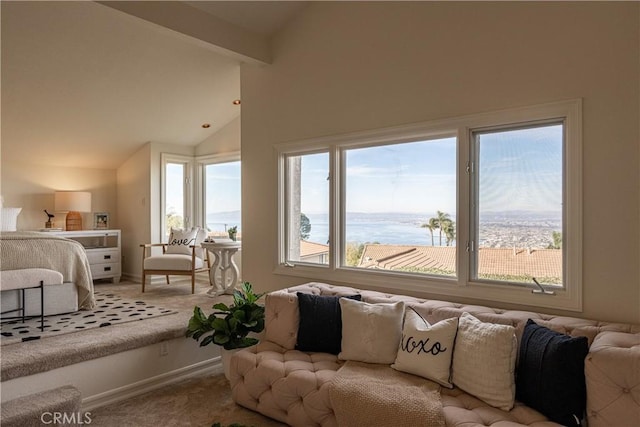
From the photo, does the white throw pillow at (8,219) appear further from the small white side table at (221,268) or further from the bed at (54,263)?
the small white side table at (221,268)

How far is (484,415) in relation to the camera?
196cm

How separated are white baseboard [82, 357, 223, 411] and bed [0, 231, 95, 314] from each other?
5.11ft

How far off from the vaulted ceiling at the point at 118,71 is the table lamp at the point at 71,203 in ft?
1.81

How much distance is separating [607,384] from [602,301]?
2.55 ft

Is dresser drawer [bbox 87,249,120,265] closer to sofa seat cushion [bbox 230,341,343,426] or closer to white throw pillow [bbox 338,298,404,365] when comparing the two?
sofa seat cushion [bbox 230,341,343,426]

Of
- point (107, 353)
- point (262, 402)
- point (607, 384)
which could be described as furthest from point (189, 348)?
point (607, 384)

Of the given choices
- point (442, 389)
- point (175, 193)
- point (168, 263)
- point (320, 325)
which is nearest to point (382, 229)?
point (320, 325)

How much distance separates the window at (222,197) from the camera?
6238 mm

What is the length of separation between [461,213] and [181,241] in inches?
162

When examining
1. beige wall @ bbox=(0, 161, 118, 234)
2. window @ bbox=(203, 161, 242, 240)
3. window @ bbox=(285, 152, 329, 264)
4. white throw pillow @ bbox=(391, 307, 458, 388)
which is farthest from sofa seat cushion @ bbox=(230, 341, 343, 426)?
beige wall @ bbox=(0, 161, 118, 234)

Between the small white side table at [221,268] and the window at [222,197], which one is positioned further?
the window at [222,197]

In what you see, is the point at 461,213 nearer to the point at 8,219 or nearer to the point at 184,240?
the point at 184,240

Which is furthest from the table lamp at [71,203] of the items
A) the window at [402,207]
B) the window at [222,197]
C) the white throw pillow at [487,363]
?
the white throw pillow at [487,363]

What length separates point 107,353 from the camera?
2947 mm
